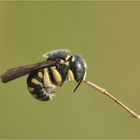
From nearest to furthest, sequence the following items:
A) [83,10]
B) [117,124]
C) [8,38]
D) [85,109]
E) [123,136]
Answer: [123,136] < [117,124] < [85,109] < [8,38] < [83,10]

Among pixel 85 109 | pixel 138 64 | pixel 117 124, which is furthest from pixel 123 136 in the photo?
pixel 138 64

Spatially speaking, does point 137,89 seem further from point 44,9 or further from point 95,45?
point 44,9

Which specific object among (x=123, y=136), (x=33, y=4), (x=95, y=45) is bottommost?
(x=123, y=136)

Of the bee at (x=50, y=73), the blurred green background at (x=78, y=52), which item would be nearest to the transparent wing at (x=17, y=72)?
the bee at (x=50, y=73)

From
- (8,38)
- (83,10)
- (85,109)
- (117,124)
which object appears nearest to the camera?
(117,124)

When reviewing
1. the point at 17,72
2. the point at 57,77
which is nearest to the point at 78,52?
the point at 57,77

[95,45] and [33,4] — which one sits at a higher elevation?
[33,4]

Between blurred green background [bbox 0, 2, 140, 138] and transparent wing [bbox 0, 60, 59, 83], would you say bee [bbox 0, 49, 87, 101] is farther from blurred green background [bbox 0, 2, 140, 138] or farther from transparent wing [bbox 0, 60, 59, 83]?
blurred green background [bbox 0, 2, 140, 138]

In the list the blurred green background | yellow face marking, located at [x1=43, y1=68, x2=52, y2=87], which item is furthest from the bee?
the blurred green background
